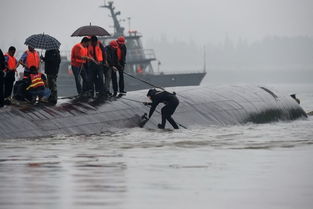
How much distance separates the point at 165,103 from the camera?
30703mm

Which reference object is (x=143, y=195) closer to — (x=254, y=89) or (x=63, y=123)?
(x=63, y=123)

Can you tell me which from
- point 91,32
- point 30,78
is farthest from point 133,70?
point 30,78

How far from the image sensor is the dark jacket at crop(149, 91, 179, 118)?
30.2 m

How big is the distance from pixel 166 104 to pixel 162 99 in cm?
29

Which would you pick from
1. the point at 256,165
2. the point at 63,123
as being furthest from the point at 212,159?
the point at 63,123

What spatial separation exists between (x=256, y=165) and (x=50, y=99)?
10720mm

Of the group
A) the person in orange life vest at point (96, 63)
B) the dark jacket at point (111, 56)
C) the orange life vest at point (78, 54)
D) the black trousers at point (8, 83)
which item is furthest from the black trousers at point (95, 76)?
the black trousers at point (8, 83)

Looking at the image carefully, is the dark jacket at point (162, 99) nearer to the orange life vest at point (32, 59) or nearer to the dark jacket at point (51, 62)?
the dark jacket at point (51, 62)

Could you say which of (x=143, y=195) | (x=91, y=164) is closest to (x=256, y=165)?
(x=91, y=164)

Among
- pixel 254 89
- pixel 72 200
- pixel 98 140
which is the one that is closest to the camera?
pixel 72 200

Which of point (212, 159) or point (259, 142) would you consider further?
point (259, 142)

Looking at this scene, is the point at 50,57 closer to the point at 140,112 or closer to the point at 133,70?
the point at 140,112

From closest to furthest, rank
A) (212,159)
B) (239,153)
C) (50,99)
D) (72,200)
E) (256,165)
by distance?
1. (72,200)
2. (256,165)
3. (212,159)
4. (239,153)
5. (50,99)

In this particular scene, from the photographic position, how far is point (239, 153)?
2336 cm
